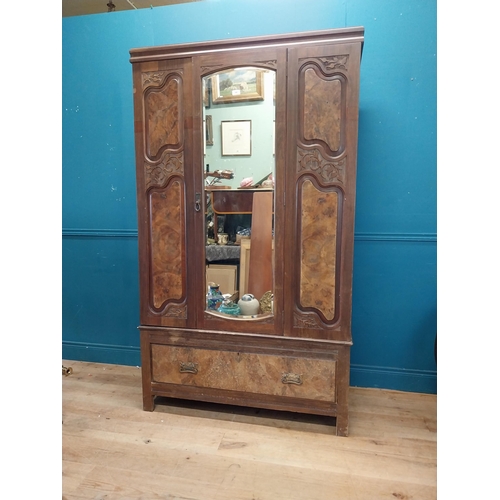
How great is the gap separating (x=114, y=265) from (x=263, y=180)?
4.60 ft

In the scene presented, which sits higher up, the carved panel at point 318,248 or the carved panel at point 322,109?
the carved panel at point 322,109

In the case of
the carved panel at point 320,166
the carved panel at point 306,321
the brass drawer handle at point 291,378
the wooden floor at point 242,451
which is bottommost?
the wooden floor at point 242,451

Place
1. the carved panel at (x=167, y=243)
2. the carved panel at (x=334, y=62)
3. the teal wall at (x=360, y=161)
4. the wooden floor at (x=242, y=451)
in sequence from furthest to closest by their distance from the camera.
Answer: the teal wall at (x=360, y=161) < the carved panel at (x=167, y=243) < the carved panel at (x=334, y=62) < the wooden floor at (x=242, y=451)

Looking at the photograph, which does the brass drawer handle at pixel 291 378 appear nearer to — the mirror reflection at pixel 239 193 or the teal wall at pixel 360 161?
the mirror reflection at pixel 239 193

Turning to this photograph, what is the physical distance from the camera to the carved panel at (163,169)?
1697 millimetres

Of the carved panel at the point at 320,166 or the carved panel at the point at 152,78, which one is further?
the carved panel at the point at 152,78

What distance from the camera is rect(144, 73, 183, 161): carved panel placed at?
5.46 ft

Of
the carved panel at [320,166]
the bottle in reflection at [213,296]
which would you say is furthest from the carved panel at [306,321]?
the carved panel at [320,166]

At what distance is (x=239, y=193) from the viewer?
170 centimetres

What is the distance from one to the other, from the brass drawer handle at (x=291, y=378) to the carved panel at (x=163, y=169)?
1178 mm

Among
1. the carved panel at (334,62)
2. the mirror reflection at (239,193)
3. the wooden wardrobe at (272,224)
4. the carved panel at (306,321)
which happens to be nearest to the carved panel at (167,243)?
the wooden wardrobe at (272,224)

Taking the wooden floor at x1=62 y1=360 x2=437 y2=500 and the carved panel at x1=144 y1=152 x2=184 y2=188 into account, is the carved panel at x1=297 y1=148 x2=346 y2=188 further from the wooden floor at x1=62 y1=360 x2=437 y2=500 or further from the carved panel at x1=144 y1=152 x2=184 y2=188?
the wooden floor at x1=62 y1=360 x2=437 y2=500

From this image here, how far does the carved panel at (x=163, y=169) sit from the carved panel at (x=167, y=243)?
0.05 meters

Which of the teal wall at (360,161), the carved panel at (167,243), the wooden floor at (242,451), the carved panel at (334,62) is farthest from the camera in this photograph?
the teal wall at (360,161)
